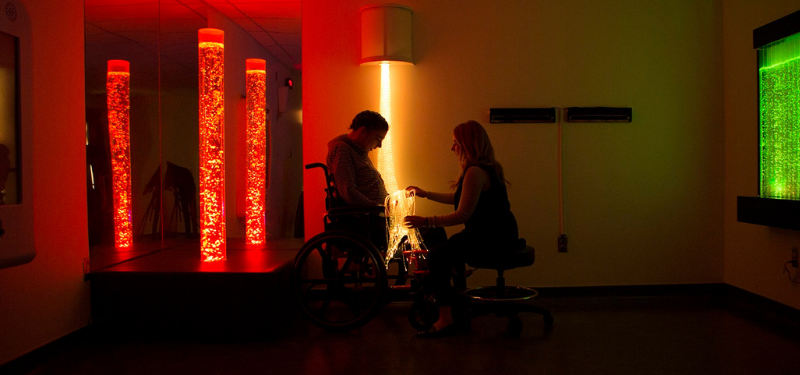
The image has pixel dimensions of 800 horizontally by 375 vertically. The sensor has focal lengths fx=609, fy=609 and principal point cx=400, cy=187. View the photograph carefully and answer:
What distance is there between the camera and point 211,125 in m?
3.81

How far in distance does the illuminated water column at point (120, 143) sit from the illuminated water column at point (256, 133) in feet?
2.68

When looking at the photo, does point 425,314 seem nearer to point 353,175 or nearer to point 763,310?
point 353,175

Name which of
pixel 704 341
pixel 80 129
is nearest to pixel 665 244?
pixel 704 341

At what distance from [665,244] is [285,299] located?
2.94 meters

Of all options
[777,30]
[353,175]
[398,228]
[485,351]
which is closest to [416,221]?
[398,228]

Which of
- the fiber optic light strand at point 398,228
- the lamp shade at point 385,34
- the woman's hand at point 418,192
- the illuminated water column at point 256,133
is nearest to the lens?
the fiber optic light strand at point 398,228

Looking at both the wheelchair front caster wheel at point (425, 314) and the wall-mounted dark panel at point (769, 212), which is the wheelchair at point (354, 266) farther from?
the wall-mounted dark panel at point (769, 212)

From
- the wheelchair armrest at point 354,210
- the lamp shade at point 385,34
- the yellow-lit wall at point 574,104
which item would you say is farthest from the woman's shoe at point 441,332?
the lamp shade at point 385,34

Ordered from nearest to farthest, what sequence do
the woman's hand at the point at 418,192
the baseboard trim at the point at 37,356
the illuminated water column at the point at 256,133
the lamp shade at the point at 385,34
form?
the baseboard trim at the point at 37,356, the woman's hand at the point at 418,192, the lamp shade at the point at 385,34, the illuminated water column at the point at 256,133

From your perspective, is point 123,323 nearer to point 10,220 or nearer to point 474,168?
point 10,220

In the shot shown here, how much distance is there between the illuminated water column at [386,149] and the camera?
14.8 ft

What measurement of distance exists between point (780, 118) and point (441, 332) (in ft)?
8.17

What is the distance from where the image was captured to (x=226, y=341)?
3539mm

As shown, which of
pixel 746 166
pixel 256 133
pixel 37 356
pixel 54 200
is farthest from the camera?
pixel 256 133
